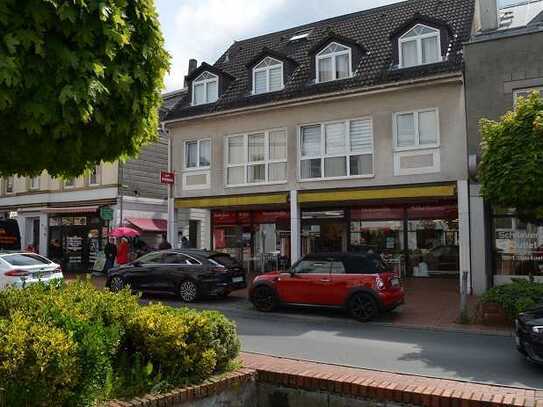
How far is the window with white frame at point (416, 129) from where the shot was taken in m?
16.9

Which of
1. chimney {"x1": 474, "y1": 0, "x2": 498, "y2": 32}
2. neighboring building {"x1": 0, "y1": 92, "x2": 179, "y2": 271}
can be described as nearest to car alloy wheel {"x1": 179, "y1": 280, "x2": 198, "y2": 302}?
neighboring building {"x1": 0, "y1": 92, "x2": 179, "y2": 271}

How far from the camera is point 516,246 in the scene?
16.1 meters

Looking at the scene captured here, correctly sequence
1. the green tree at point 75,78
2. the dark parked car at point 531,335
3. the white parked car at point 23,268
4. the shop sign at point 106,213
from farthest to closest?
1. the shop sign at point 106,213
2. the white parked car at point 23,268
3. the dark parked car at point 531,335
4. the green tree at point 75,78

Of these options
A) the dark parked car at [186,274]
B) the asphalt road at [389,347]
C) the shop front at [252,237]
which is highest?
the shop front at [252,237]

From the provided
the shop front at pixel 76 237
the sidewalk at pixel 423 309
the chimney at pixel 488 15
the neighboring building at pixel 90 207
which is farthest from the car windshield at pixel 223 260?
the shop front at pixel 76 237

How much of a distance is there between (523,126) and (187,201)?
13.0 metres

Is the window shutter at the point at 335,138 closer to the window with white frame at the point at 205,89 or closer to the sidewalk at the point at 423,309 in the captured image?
the sidewalk at the point at 423,309

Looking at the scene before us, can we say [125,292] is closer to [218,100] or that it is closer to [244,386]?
[244,386]

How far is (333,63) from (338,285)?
9.47 metres

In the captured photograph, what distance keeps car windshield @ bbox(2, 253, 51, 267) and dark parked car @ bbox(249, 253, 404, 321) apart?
6652 millimetres

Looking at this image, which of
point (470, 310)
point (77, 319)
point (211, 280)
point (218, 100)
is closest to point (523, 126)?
point (470, 310)

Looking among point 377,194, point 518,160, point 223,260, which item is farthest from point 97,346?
point 377,194

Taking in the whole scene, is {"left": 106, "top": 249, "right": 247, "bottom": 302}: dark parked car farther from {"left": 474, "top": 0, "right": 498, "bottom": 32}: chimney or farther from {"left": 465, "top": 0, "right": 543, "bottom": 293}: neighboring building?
{"left": 474, "top": 0, "right": 498, "bottom": 32}: chimney

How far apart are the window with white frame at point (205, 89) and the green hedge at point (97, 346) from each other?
1681cm
